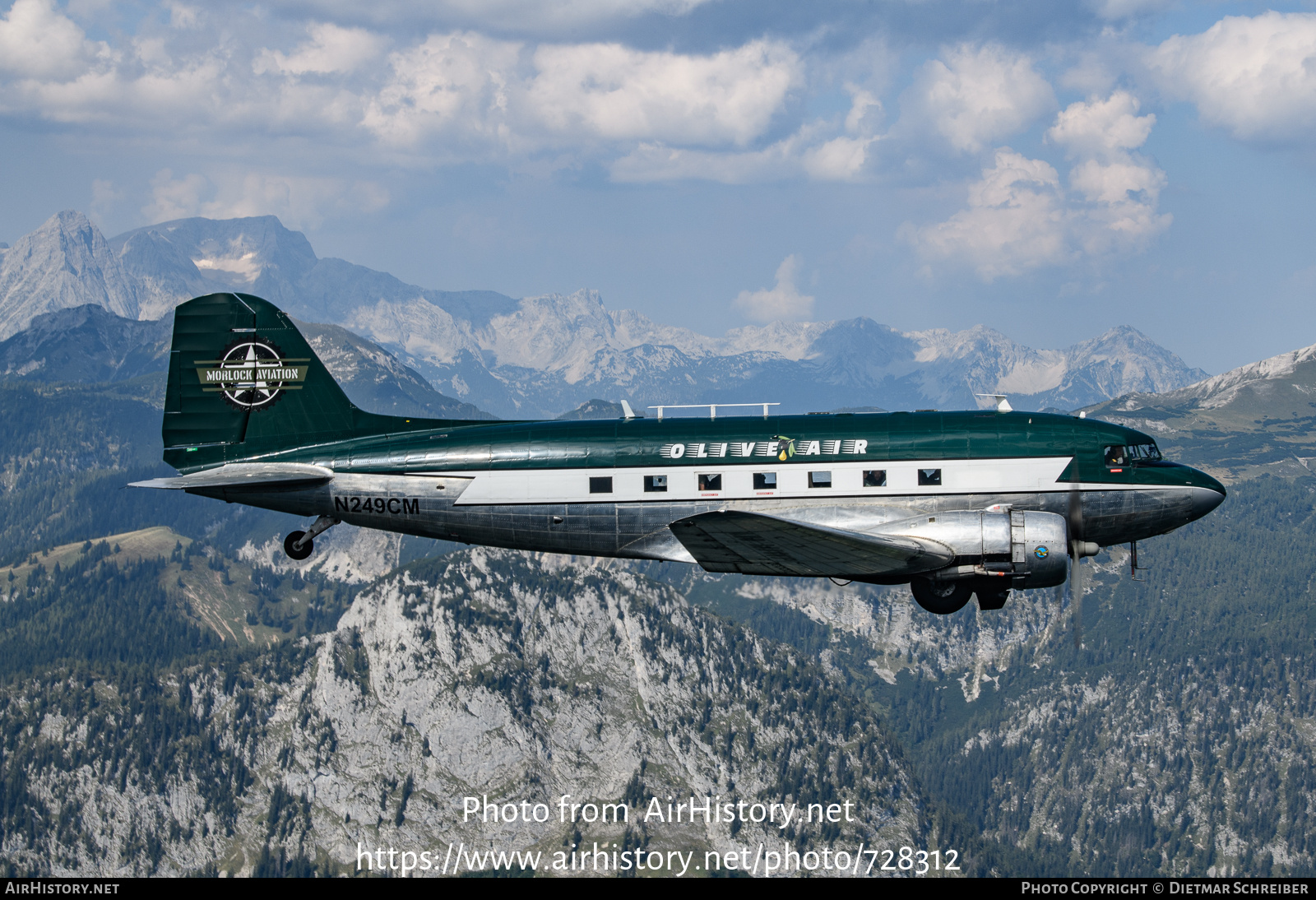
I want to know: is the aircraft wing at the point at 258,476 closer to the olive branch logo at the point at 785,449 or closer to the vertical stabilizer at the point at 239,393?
the vertical stabilizer at the point at 239,393

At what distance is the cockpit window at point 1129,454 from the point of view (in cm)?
4334

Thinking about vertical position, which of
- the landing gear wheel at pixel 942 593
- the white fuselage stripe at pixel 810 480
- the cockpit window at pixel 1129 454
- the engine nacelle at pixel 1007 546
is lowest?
the landing gear wheel at pixel 942 593

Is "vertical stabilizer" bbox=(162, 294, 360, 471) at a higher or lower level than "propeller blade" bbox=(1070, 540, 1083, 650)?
higher

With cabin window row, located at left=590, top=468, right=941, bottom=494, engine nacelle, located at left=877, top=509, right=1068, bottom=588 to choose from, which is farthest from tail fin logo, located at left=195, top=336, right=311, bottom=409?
engine nacelle, located at left=877, top=509, right=1068, bottom=588

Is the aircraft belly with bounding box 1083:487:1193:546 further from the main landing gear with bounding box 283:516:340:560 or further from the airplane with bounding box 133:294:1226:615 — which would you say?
the main landing gear with bounding box 283:516:340:560

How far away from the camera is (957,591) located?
137 ft

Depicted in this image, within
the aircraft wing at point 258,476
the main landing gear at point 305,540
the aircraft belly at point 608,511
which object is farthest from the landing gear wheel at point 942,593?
the aircraft wing at point 258,476

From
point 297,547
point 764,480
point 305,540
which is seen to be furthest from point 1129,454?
point 297,547

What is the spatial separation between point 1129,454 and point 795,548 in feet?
51.4

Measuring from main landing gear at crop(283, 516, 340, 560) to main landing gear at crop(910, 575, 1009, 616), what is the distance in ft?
77.9

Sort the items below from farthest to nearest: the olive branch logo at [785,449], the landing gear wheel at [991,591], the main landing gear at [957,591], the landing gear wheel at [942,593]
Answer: the olive branch logo at [785,449] < the landing gear wheel at [942,593] < the main landing gear at [957,591] < the landing gear wheel at [991,591]

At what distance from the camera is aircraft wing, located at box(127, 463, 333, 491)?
44.1m

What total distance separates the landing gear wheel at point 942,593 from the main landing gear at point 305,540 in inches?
931

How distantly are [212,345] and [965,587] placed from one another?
33.0 metres
